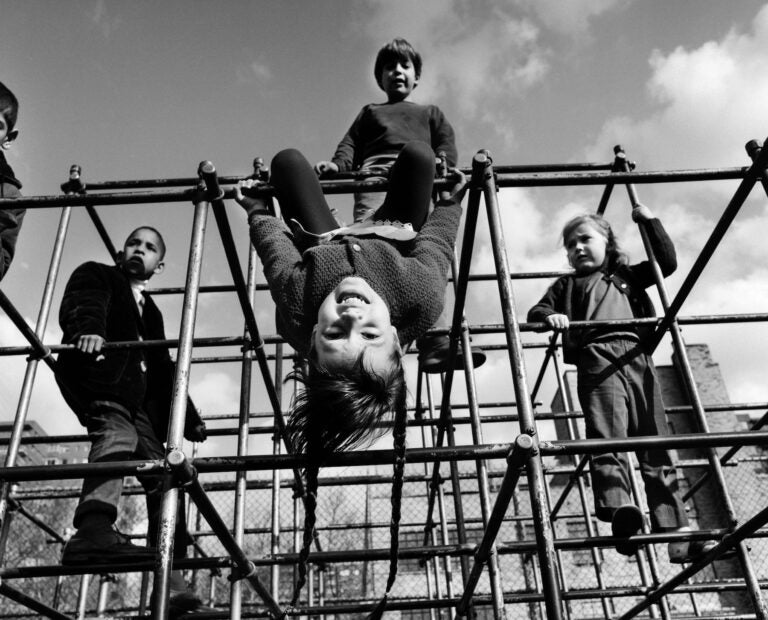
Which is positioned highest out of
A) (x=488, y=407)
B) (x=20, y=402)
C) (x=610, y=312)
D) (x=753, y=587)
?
(x=488, y=407)

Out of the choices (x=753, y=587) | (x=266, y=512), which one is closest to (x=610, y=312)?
(x=753, y=587)

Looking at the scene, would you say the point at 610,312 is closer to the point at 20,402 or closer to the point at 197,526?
the point at 20,402

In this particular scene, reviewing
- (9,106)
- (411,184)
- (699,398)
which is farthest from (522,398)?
(9,106)

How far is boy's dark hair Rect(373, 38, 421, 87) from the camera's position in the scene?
3.94 m

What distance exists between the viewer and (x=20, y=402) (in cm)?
287

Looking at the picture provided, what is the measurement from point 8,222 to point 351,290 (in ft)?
5.47

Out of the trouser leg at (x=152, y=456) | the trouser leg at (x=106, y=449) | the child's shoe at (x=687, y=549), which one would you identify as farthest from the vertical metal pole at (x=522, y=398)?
the trouser leg at (x=152, y=456)

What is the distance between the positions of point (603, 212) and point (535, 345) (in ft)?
4.37

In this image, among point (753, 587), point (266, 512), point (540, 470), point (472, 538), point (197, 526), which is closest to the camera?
point (540, 470)

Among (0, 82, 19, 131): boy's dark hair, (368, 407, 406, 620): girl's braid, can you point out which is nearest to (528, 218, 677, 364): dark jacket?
(368, 407, 406, 620): girl's braid

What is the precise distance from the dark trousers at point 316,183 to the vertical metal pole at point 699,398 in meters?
0.73

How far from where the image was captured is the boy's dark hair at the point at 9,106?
2707mm

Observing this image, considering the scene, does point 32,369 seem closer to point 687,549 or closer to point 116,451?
point 116,451

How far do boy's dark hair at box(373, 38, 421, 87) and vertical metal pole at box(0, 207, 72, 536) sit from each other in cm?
198
